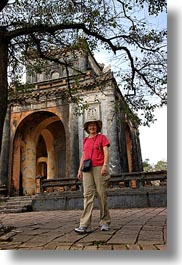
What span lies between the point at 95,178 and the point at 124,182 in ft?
14.8

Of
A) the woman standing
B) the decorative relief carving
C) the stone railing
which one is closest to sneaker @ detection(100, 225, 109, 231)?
the woman standing

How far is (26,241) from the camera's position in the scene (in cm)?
225

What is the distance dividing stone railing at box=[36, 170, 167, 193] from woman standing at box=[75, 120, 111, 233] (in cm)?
400

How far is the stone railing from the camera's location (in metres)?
6.37

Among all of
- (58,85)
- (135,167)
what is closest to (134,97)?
(58,85)

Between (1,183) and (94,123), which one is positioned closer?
(94,123)

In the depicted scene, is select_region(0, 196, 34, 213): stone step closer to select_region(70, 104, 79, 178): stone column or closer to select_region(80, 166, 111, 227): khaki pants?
select_region(70, 104, 79, 178): stone column

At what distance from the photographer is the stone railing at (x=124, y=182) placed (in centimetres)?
637

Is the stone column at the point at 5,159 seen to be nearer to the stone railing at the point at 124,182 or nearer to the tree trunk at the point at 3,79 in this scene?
the stone railing at the point at 124,182

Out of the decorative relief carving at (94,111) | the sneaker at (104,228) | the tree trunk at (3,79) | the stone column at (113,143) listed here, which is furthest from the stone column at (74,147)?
the sneaker at (104,228)

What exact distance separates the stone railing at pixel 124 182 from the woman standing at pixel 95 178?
13.1 feet

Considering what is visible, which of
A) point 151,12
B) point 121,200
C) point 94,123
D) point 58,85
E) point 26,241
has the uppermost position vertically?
point 58,85

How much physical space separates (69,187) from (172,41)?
5.67 meters

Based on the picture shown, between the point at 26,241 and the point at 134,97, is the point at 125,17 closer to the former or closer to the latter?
the point at 134,97
